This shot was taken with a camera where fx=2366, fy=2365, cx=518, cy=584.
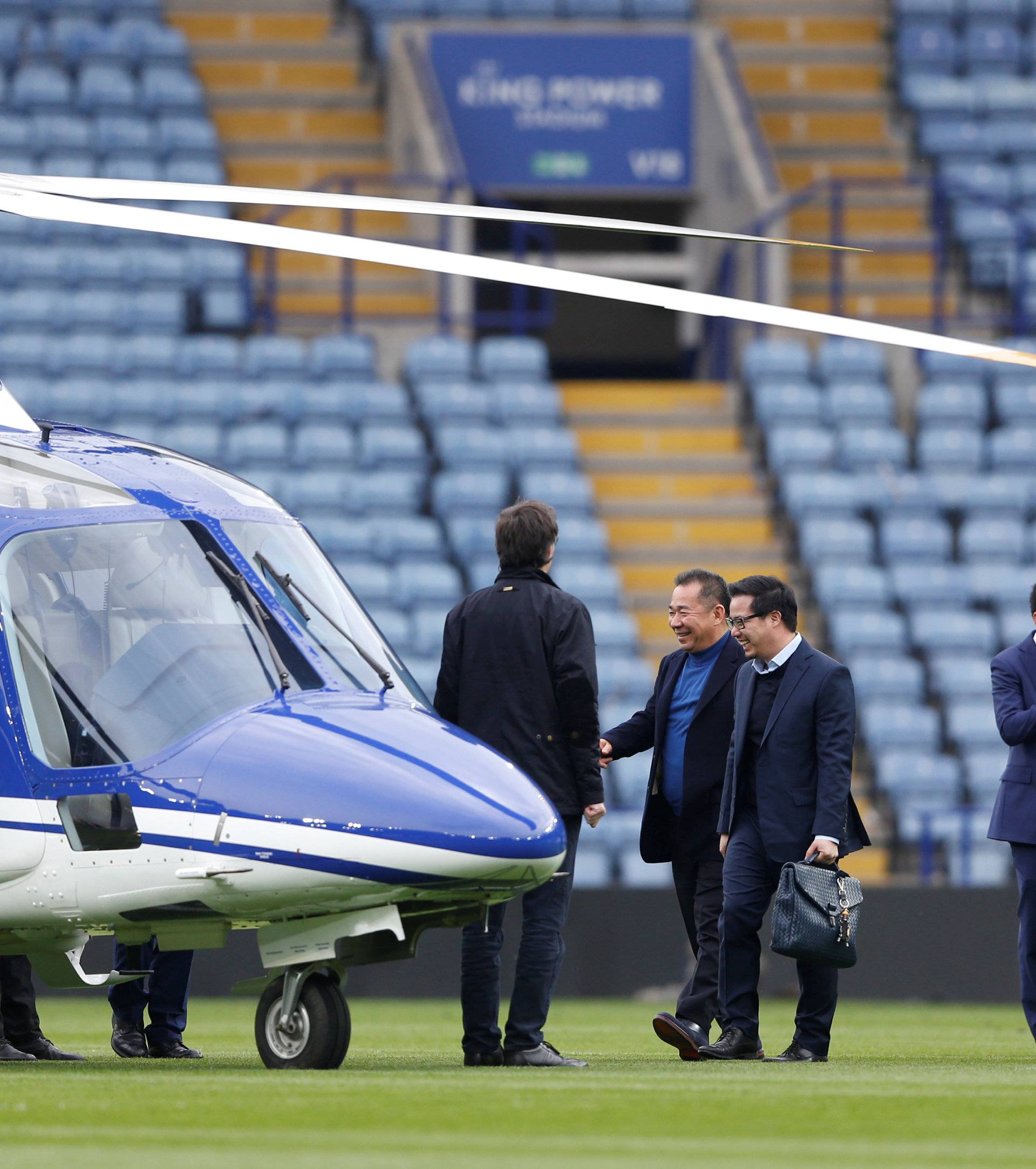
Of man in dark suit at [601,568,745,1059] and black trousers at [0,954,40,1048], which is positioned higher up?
man in dark suit at [601,568,745,1059]

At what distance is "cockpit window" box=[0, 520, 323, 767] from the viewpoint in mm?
8242

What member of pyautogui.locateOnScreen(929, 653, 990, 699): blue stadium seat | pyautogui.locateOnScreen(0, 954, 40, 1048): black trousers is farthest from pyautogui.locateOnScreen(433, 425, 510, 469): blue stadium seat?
pyautogui.locateOnScreen(0, 954, 40, 1048): black trousers

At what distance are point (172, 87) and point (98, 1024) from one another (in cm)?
1247

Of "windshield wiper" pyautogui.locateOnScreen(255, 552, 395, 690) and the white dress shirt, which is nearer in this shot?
"windshield wiper" pyautogui.locateOnScreen(255, 552, 395, 690)

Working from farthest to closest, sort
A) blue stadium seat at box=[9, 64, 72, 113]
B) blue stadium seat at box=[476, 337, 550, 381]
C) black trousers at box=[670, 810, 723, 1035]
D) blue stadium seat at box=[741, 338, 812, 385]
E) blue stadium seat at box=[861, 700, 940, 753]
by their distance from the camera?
blue stadium seat at box=[9, 64, 72, 113] < blue stadium seat at box=[741, 338, 812, 385] < blue stadium seat at box=[476, 337, 550, 381] < blue stadium seat at box=[861, 700, 940, 753] < black trousers at box=[670, 810, 723, 1035]

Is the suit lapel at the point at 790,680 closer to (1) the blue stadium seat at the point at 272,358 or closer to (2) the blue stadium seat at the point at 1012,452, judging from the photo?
(2) the blue stadium seat at the point at 1012,452

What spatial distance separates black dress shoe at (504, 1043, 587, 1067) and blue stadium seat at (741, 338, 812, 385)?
1294cm

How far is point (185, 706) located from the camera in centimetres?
820

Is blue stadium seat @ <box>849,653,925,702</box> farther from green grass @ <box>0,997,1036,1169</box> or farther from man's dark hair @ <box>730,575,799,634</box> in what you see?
man's dark hair @ <box>730,575,799,634</box>

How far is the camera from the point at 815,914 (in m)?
8.92

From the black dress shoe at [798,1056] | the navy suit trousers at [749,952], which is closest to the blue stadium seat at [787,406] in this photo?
the navy suit trousers at [749,952]

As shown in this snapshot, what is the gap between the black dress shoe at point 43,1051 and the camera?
9609 mm

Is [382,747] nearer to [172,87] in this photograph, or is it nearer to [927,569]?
[927,569]

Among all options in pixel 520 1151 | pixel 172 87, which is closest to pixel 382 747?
pixel 520 1151
